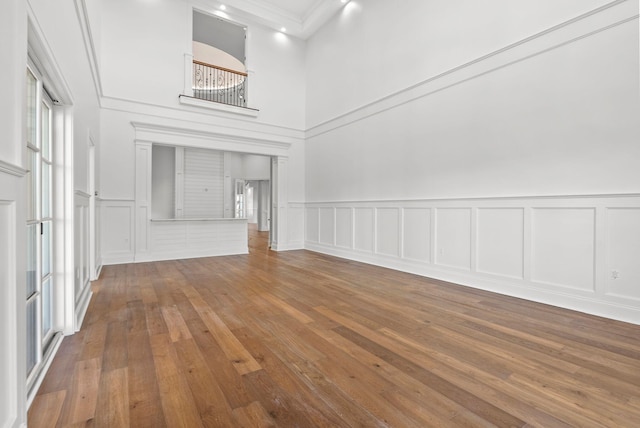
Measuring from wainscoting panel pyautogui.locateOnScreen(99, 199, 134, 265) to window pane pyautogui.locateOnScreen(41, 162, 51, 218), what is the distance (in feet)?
10.7

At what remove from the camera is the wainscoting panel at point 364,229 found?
5386 millimetres

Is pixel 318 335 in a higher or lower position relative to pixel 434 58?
lower

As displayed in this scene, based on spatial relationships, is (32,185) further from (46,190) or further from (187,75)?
(187,75)

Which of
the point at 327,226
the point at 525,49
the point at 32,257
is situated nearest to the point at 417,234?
the point at 327,226

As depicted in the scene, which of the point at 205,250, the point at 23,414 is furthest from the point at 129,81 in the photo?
the point at 23,414

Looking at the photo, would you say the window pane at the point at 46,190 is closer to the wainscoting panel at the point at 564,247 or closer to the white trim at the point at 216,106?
the white trim at the point at 216,106

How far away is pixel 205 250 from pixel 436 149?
472cm

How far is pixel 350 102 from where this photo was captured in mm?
5957

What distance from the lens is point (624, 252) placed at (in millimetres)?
2672

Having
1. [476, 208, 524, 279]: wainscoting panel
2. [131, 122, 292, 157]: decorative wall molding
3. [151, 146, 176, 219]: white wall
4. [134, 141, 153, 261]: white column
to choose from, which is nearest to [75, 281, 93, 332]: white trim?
[134, 141, 153, 261]: white column

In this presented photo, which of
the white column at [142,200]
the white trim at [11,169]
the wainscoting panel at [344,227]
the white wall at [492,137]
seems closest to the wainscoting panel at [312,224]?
the wainscoting panel at [344,227]

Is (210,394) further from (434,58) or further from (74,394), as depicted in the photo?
(434,58)

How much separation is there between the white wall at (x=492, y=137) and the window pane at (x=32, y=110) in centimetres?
416

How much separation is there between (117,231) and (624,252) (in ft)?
22.1
